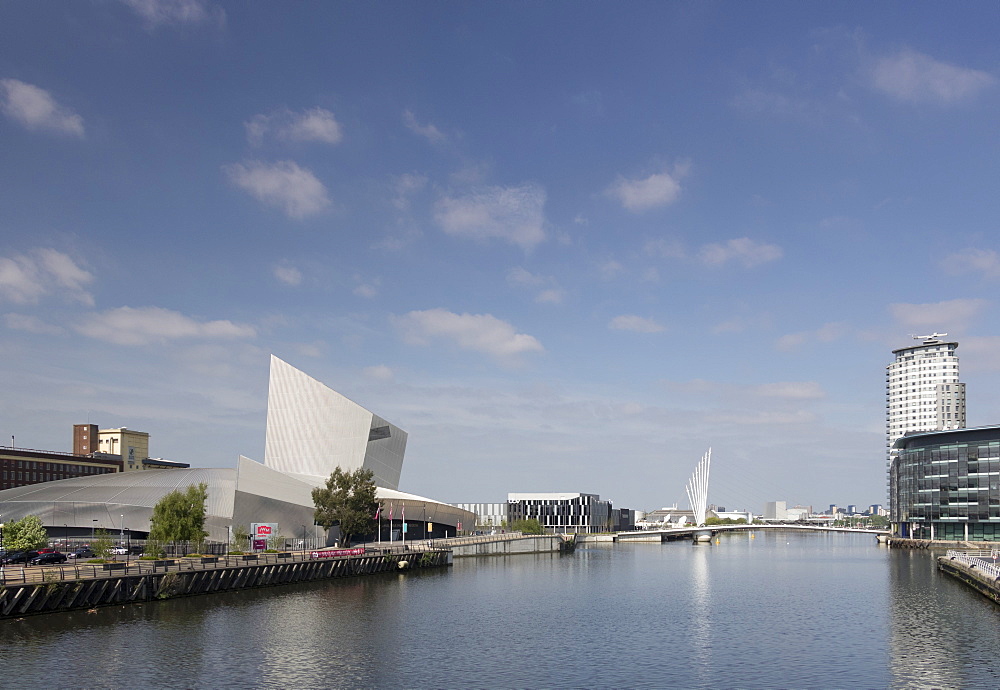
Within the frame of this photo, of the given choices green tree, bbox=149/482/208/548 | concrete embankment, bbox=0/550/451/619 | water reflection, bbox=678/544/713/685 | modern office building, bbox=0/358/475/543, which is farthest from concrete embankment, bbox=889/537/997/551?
green tree, bbox=149/482/208/548

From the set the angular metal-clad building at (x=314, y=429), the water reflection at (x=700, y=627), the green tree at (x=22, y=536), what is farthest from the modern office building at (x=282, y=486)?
the water reflection at (x=700, y=627)

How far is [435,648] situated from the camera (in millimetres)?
43250

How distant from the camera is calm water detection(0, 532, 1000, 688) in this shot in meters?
36.1

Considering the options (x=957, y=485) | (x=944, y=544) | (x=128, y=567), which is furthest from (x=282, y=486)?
(x=957, y=485)

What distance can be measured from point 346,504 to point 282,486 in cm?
1480

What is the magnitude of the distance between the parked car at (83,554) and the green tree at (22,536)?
109 inches

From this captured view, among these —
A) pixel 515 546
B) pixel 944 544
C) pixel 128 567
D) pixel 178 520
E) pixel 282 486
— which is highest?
pixel 282 486

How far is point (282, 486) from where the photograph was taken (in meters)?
108

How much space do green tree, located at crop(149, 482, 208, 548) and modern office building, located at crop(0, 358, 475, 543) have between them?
71.3ft

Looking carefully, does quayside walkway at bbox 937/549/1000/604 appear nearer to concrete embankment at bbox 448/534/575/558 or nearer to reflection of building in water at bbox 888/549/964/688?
reflection of building in water at bbox 888/549/964/688

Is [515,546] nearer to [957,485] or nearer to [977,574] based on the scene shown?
[957,485]

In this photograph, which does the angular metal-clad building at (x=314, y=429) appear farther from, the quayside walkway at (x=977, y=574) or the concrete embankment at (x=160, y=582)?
the quayside walkway at (x=977, y=574)

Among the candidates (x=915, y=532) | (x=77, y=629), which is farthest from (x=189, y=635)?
(x=915, y=532)

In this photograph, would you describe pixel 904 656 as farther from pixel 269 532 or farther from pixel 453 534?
pixel 453 534
